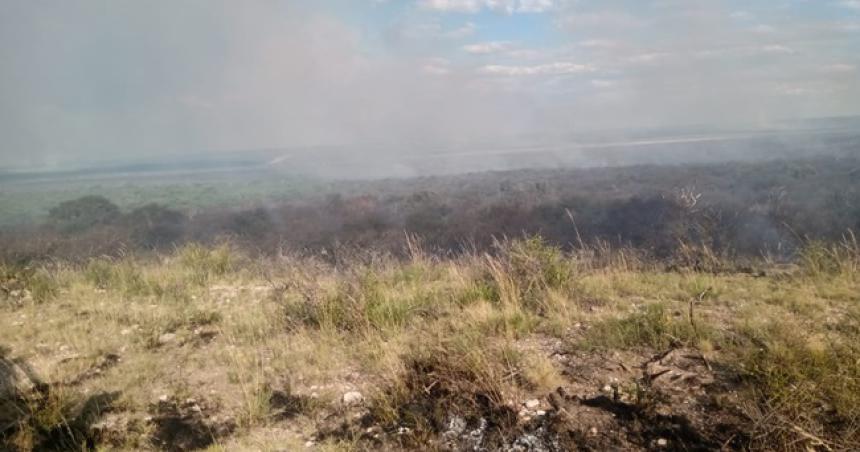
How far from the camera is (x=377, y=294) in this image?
545 cm

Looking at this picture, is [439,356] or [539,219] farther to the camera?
[539,219]

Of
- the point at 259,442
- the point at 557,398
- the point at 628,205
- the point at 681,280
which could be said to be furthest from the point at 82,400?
the point at 628,205

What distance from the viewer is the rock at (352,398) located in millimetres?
3609

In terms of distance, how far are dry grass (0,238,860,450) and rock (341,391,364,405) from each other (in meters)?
0.07

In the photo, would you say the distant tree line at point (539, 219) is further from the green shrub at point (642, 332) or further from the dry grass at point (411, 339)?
the green shrub at point (642, 332)

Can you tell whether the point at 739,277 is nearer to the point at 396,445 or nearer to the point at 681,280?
the point at 681,280

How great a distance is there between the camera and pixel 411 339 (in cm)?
444

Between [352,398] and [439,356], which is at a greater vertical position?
[439,356]

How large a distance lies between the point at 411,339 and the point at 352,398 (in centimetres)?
95

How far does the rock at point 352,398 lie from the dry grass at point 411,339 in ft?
0.24

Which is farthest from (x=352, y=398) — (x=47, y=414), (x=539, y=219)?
(x=539, y=219)

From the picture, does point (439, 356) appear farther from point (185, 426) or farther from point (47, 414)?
point (47, 414)

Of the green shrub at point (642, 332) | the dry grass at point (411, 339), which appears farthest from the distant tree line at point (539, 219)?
the green shrub at point (642, 332)

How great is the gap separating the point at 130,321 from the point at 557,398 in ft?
16.1
